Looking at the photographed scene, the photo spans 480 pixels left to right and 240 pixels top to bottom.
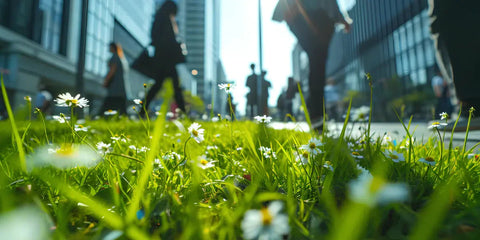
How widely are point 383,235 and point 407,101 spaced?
33.9 m

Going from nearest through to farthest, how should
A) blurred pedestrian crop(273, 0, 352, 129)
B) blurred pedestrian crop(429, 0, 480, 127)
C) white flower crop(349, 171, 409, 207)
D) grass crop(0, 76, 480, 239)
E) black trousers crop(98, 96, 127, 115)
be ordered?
white flower crop(349, 171, 409, 207) < grass crop(0, 76, 480, 239) < blurred pedestrian crop(429, 0, 480, 127) < blurred pedestrian crop(273, 0, 352, 129) < black trousers crop(98, 96, 127, 115)

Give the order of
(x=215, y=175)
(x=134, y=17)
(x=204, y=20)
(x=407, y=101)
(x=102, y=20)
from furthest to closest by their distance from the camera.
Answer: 1. (x=204, y=20)
2. (x=134, y=17)
3. (x=102, y=20)
4. (x=407, y=101)
5. (x=215, y=175)

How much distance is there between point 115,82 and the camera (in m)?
6.74

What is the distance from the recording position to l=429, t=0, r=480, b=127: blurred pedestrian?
7.63ft

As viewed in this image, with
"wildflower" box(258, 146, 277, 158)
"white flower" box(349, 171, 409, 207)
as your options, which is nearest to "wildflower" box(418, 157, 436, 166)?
"wildflower" box(258, 146, 277, 158)

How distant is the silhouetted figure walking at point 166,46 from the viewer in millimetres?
5859

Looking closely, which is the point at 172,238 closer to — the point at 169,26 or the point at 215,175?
the point at 215,175

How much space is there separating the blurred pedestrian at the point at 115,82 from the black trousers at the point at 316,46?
457 centimetres

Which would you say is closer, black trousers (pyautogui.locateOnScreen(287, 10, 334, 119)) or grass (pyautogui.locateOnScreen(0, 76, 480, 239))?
grass (pyautogui.locateOnScreen(0, 76, 480, 239))

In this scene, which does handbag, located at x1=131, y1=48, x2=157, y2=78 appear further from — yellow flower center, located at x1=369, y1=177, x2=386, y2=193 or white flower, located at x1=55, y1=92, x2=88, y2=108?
yellow flower center, located at x1=369, y1=177, x2=386, y2=193

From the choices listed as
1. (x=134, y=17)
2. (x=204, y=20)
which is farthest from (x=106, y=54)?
(x=204, y=20)

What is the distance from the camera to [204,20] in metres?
104

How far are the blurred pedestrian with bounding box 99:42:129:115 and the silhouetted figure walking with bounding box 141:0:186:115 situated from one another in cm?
140

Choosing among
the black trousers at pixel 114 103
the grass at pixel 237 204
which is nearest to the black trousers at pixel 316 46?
the grass at pixel 237 204
